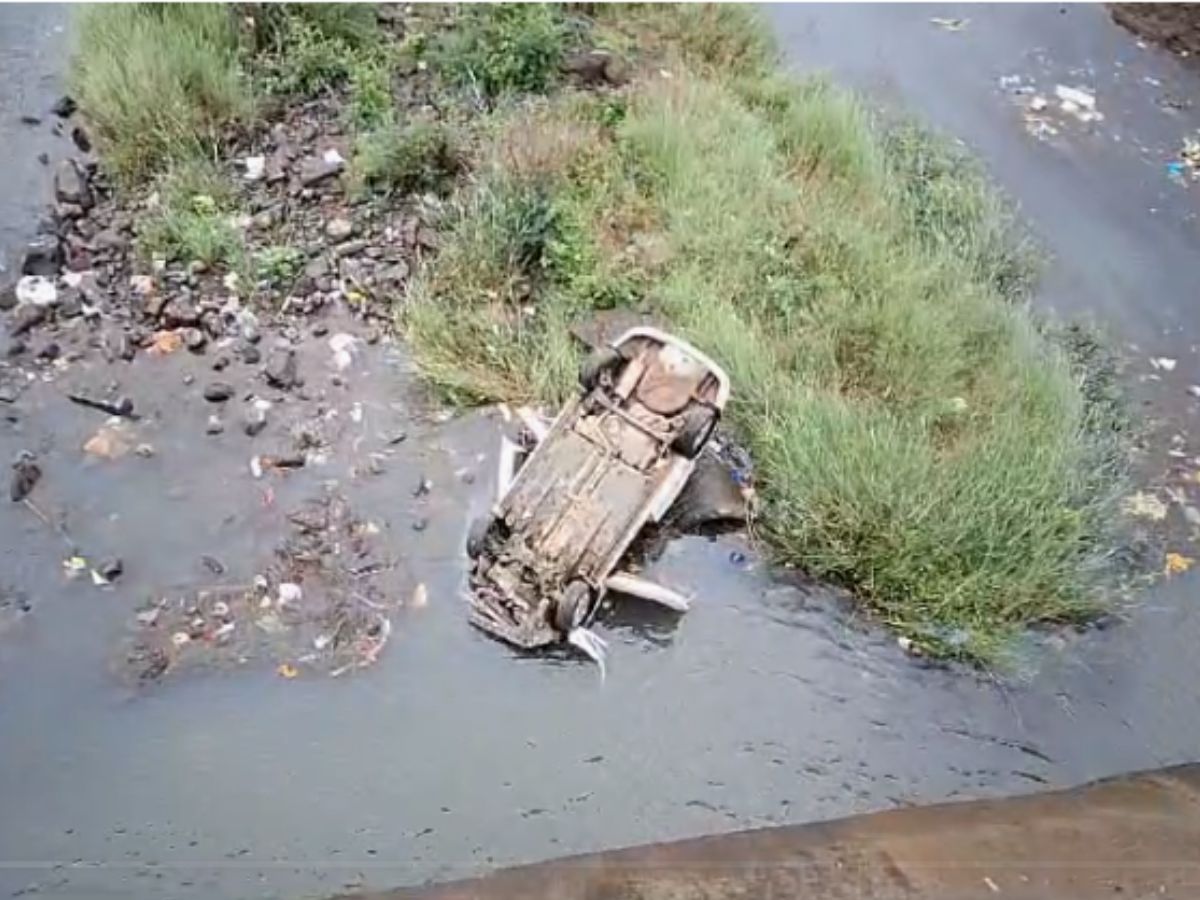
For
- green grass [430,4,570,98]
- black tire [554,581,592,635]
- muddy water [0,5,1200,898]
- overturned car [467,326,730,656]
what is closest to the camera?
muddy water [0,5,1200,898]

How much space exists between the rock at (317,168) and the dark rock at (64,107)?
1.02 metres

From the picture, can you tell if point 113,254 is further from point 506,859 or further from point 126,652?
point 506,859

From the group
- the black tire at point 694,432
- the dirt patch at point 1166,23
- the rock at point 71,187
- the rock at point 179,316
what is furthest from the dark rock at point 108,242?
the dirt patch at point 1166,23

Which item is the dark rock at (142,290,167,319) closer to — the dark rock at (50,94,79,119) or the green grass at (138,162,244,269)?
the green grass at (138,162,244,269)

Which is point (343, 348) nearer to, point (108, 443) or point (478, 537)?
point (108, 443)

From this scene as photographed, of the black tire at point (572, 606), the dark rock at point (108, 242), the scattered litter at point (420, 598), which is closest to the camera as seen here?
the black tire at point (572, 606)

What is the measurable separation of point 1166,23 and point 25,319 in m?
5.57

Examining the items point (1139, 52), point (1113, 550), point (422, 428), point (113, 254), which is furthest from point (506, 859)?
point (1139, 52)

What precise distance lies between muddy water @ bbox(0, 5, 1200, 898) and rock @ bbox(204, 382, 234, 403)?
0.03m

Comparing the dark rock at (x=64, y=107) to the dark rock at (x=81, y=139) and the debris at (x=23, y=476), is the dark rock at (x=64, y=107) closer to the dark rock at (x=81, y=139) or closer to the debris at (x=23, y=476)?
the dark rock at (x=81, y=139)

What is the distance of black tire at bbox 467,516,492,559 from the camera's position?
4.44 metres

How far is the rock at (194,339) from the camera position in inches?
201

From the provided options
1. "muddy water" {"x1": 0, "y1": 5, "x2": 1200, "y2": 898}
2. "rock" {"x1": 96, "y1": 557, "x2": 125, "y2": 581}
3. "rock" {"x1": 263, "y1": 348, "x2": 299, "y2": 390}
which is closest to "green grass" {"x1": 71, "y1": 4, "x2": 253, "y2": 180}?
"rock" {"x1": 263, "y1": 348, "x2": 299, "y2": 390}

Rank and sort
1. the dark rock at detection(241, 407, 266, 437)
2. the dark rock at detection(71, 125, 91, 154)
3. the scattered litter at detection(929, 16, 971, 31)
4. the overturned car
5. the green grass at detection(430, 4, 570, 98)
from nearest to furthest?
the overturned car
the dark rock at detection(241, 407, 266, 437)
the dark rock at detection(71, 125, 91, 154)
the green grass at detection(430, 4, 570, 98)
the scattered litter at detection(929, 16, 971, 31)
